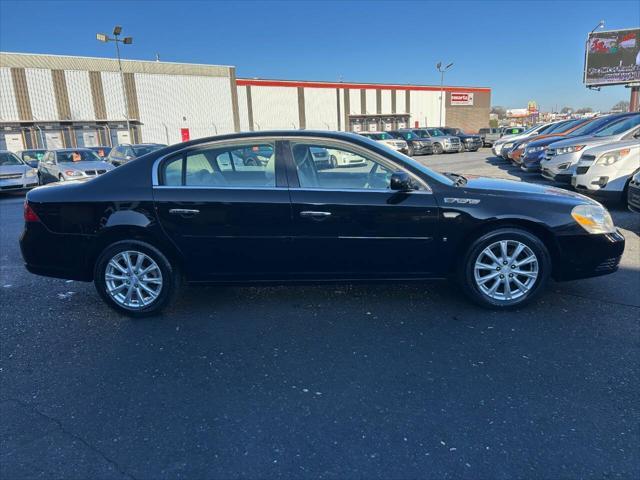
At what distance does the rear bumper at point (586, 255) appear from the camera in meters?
3.89

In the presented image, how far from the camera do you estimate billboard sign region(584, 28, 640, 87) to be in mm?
35594

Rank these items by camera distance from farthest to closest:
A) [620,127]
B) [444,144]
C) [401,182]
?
1. [444,144]
2. [620,127]
3. [401,182]

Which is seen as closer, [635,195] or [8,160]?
[635,195]

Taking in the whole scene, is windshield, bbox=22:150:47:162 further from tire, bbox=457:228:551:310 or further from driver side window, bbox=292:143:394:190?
tire, bbox=457:228:551:310

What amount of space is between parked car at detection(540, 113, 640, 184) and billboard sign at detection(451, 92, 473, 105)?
2301 inches

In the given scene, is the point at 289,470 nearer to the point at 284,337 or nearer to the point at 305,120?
the point at 284,337

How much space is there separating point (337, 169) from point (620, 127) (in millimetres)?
9538

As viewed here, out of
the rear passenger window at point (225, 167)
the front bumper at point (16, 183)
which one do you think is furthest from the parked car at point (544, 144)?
the front bumper at point (16, 183)

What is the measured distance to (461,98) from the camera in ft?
217

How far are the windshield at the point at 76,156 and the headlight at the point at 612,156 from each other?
48.9 feet

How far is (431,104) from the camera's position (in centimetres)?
6406

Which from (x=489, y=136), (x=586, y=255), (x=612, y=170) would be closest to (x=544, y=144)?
(x=612, y=170)

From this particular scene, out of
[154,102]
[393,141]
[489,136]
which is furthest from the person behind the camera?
[154,102]

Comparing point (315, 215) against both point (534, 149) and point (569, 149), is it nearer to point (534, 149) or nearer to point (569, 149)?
point (569, 149)
